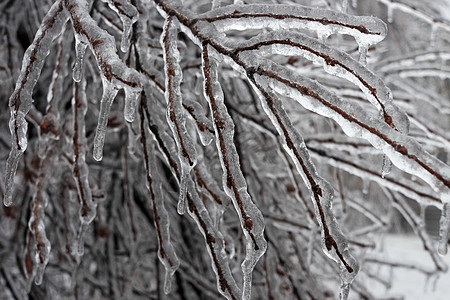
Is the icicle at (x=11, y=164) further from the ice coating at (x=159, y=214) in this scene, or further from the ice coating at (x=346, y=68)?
the ice coating at (x=346, y=68)

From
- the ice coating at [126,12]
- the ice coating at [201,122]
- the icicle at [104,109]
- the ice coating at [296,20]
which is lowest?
the ice coating at [201,122]

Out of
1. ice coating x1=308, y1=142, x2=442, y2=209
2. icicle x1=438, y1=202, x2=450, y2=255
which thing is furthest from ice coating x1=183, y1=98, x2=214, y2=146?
ice coating x1=308, y1=142, x2=442, y2=209

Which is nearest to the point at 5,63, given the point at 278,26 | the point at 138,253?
the point at 138,253

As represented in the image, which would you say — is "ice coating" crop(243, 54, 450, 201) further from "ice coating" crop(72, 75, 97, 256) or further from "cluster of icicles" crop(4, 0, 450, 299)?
"ice coating" crop(72, 75, 97, 256)

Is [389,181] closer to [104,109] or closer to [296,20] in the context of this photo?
[296,20]

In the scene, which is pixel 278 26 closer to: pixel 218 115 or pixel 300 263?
pixel 218 115

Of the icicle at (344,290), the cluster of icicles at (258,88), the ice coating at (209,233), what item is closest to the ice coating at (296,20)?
the cluster of icicles at (258,88)

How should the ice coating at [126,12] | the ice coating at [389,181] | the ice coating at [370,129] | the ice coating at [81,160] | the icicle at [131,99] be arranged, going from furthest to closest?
the ice coating at [389,181], the ice coating at [81,160], the ice coating at [126,12], the icicle at [131,99], the ice coating at [370,129]
